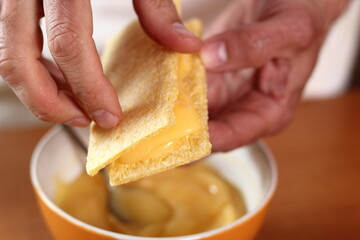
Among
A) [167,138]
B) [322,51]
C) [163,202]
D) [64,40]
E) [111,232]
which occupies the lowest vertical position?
[322,51]

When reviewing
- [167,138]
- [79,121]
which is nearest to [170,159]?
[167,138]

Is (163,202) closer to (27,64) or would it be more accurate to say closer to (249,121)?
(249,121)

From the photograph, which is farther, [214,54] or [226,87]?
[226,87]

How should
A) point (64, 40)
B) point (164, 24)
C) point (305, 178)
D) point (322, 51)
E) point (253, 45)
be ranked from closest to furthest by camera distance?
1. point (64, 40)
2. point (164, 24)
3. point (253, 45)
4. point (305, 178)
5. point (322, 51)

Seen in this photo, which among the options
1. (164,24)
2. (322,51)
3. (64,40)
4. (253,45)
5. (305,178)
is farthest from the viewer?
(322,51)

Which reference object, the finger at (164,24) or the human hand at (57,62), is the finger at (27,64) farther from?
the finger at (164,24)

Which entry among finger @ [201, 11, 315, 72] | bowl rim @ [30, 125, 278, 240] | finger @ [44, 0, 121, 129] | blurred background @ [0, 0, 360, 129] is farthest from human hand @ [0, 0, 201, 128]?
blurred background @ [0, 0, 360, 129]

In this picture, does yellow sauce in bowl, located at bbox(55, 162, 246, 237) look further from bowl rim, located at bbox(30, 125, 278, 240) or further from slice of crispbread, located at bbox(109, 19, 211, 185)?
slice of crispbread, located at bbox(109, 19, 211, 185)
